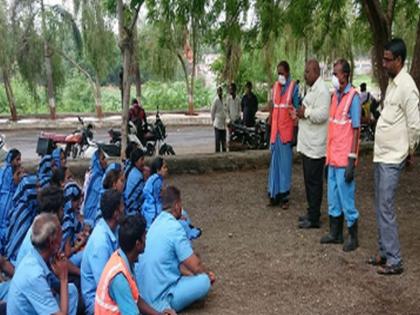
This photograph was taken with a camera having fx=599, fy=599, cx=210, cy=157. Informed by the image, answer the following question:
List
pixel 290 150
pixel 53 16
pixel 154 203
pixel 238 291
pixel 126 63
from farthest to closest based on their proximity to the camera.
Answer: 1. pixel 53 16
2. pixel 126 63
3. pixel 290 150
4. pixel 154 203
5. pixel 238 291

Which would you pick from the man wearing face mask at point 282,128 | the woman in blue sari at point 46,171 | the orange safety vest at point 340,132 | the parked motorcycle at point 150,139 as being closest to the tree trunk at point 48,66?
the parked motorcycle at point 150,139

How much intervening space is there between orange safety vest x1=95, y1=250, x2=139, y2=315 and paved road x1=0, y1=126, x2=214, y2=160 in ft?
40.3

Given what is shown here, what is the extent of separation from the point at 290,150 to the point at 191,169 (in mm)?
2568

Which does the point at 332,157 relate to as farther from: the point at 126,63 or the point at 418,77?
the point at 418,77

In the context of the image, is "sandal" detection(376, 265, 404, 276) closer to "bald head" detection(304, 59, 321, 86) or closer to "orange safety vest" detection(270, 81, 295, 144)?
"bald head" detection(304, 59, 321, 86)

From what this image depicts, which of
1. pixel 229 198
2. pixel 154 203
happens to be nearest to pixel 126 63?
pixel 229 198

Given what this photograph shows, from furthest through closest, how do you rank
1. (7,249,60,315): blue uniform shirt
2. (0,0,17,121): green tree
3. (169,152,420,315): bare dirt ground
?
(0,0,17,121): green tree
(169,152,420,315): bare dirt ground
(7,249,60,315): blue uniform shirt

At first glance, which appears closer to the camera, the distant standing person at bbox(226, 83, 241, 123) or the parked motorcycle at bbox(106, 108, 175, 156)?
the parked motorcycle at bbox(106, 108, 175, 156)

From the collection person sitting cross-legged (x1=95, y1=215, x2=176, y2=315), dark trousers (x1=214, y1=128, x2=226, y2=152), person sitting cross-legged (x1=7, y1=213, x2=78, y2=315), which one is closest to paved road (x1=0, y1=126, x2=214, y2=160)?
dark trousers (x1=214, y1=128, x2=226, y2=152)

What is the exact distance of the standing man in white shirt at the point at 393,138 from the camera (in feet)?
15.9

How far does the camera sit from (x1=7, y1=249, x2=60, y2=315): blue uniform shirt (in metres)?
3.23

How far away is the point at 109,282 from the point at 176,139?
16.6 metres

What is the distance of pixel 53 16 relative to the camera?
74.9 ft

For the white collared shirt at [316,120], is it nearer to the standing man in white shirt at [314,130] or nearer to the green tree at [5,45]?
the standing man in white shirt at [314,130]
